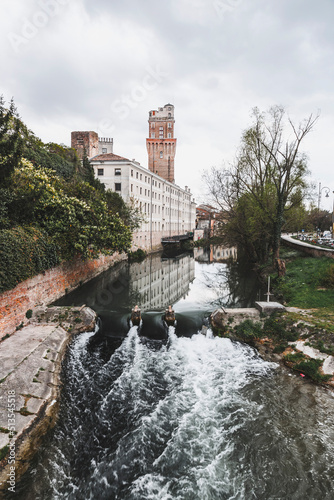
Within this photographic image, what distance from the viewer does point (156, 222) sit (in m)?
41.8

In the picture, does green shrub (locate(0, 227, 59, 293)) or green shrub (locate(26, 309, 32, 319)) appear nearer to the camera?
green shrub (locate(0, 227, 59, 293))

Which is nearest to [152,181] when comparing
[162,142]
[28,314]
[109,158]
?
[109,158]

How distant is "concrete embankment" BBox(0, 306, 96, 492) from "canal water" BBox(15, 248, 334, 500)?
267 millimetres

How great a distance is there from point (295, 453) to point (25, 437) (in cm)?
499

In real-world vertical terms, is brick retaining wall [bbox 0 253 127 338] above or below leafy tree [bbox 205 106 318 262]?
below

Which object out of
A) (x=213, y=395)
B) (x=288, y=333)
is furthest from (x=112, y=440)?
(x=288, y=333)

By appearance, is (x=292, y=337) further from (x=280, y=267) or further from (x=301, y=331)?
(x=280, y=267)

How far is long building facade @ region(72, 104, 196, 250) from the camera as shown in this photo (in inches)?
1281

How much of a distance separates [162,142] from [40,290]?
168 feet

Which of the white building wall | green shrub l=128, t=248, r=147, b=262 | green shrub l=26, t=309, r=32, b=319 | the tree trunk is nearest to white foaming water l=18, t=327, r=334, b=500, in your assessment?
green shrub l=26, t=309, r=32, b=319

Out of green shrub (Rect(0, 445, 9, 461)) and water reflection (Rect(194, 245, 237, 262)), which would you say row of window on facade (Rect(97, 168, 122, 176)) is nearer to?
water reflection (Rect(194, 245, 237, 262))

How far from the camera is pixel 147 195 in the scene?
3891 cm

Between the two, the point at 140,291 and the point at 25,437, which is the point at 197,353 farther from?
the point at 140,291

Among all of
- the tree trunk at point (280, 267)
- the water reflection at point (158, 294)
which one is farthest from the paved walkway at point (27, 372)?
the tree trunk at point (280, 267)
